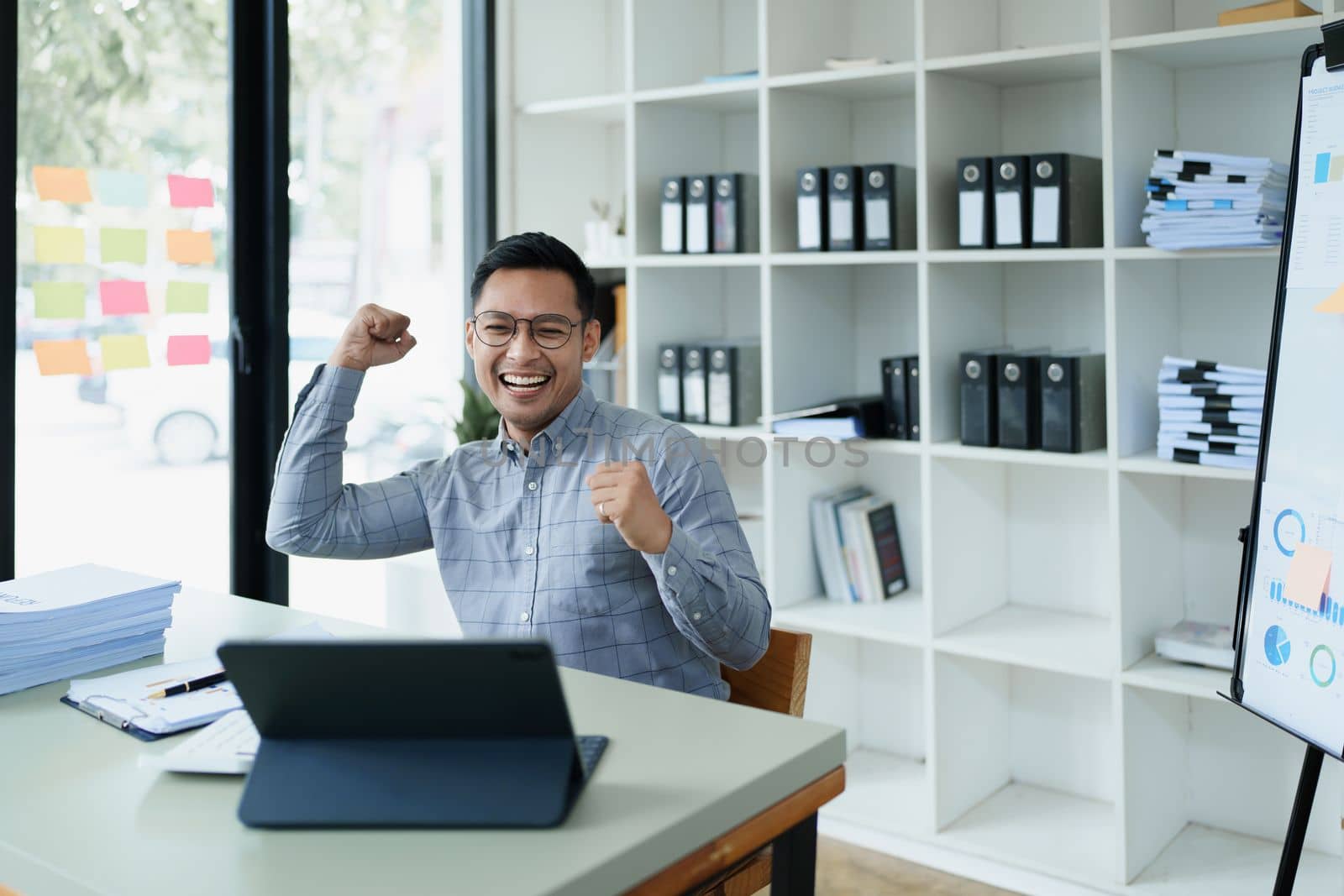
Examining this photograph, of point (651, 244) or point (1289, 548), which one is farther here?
point (651, 244)

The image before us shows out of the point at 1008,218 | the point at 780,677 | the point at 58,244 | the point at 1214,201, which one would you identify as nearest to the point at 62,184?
the point at 58,244

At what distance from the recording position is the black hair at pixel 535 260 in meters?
1.82

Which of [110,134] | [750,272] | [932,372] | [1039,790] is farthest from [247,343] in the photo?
[1039,790]

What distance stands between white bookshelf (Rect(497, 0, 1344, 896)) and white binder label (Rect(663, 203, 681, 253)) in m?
0.07

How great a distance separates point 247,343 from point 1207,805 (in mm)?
2498

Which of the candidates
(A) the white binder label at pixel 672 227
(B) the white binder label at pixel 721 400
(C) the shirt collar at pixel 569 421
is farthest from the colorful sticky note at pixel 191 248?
(C) the shirt collar at pixel 569 421

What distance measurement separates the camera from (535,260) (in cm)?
182

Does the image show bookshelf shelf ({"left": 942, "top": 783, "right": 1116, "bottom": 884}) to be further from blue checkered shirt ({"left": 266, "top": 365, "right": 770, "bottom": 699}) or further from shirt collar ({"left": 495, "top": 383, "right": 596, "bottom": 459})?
shirt collar ({"left": 495, "top": 383, "right": 596, "bottom": 459})

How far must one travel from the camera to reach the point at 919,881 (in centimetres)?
276

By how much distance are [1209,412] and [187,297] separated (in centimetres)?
223

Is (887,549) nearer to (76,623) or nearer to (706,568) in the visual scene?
(706,568)

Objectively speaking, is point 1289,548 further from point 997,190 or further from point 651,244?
point 651,244

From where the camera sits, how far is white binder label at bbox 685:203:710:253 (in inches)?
120

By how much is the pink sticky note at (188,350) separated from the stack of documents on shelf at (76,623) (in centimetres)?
125
